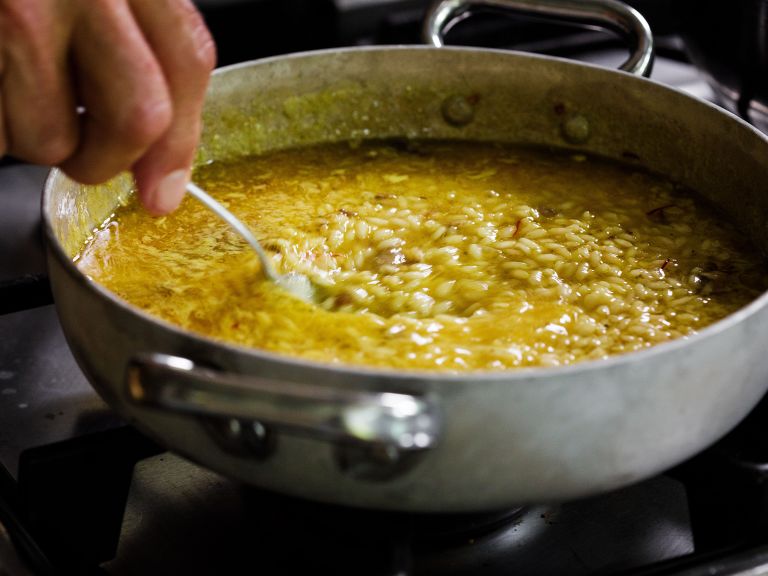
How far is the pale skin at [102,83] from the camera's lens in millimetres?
792

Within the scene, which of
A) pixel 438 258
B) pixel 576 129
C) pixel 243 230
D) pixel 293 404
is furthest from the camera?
pixel 576 129

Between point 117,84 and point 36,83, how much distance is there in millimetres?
67

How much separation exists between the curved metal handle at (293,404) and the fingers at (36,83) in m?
0.25

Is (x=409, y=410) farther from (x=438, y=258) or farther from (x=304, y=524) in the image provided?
(x=438, y=258)

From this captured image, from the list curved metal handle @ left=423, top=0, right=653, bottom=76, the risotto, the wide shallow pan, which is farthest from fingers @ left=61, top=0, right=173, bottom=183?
curved metal handle @ left=423, top=0, right=653, bottom=76

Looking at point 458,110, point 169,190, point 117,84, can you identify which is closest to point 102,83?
point 117,84

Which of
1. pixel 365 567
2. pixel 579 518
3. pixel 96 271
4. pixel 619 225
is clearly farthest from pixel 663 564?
pixel 96 271

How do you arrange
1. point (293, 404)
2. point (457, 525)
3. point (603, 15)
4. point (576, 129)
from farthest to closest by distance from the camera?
point (576, 129)
point (603, 15)
point (457, 525)
point (293, 404)

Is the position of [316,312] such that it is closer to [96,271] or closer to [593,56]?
[96,271]

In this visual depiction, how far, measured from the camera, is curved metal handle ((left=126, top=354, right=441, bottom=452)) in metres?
0.67

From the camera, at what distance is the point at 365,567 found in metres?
1.00

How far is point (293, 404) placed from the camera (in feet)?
2.23

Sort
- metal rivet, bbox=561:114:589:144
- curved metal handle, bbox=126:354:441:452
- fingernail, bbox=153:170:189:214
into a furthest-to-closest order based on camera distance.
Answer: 1. metal rivet, bbox=561:114:589:144
2. fingernail, bbox=153:170:189:214
3. curved metal handle, bbox=126:354:441:452

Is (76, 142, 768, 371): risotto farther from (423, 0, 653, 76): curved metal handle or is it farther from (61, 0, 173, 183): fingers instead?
(61, 0, 173, 183): fingers
